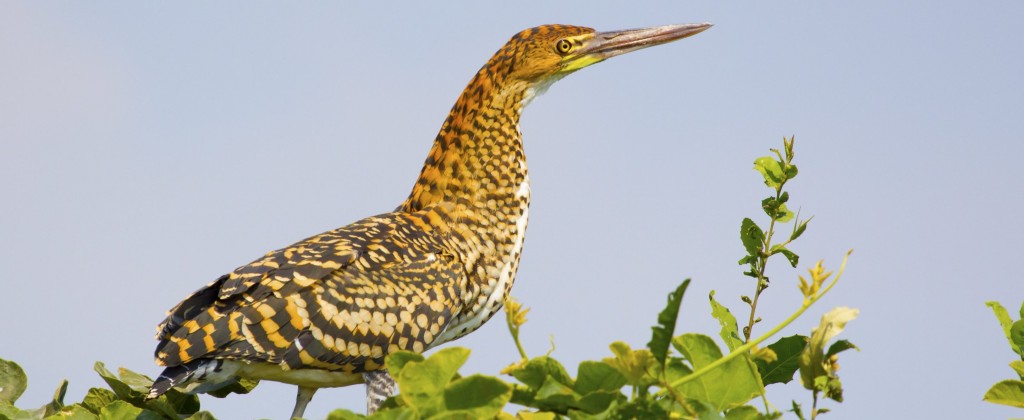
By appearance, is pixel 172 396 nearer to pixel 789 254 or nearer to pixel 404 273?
pixel 404 273

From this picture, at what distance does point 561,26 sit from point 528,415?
15.4 feet

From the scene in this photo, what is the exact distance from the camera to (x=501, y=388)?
176 centimetres

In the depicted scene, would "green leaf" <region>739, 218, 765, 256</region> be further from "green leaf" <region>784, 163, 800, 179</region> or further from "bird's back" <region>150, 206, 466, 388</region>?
"bird's back" <region>150, 206, 466, 388</region>

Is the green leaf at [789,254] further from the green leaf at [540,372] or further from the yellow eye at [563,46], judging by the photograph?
the yellow eye at [563,46]

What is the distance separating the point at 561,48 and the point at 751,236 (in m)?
3.44

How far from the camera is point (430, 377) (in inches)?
72.2

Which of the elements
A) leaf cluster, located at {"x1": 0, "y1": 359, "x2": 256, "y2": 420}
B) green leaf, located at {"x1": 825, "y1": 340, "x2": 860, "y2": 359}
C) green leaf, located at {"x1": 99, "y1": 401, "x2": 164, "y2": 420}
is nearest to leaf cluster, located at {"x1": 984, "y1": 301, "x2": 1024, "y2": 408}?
green leaf, located at {"x1": 825, "y1": 340, "x2": 860, "y2": 359}

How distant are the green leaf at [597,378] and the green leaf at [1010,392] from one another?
40.3 inches

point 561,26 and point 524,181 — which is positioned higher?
point 561,26

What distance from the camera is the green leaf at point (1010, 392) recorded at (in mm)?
2398

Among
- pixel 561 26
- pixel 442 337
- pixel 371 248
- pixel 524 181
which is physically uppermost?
pixel 561 26

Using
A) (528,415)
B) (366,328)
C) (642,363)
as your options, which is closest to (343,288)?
(366,328)

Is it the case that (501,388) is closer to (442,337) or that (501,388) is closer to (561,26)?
(442,337)

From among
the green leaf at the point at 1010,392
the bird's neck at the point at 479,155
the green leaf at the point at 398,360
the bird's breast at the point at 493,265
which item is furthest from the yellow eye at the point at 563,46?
the green leaf at the point at 398,360
